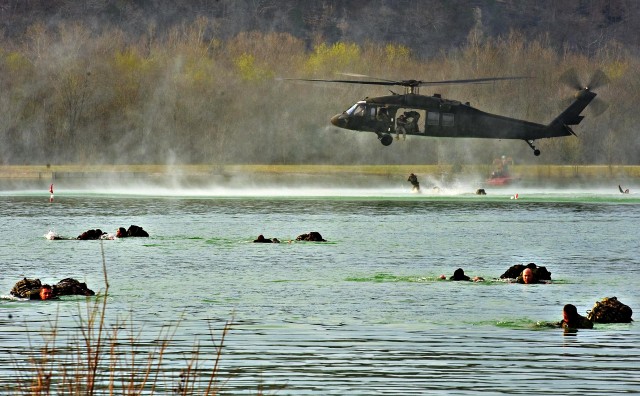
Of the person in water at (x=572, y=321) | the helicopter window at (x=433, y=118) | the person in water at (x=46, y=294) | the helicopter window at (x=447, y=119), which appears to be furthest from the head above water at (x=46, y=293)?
the helicopter window at (x=447, y=119)

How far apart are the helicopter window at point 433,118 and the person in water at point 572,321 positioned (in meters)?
53.4

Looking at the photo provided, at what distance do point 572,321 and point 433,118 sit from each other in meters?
53.8

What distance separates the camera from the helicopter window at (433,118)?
84.1 metres

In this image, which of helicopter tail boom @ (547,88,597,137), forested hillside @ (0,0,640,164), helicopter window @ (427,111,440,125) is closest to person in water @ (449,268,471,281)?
helicopter window @ (427,111,440,125)

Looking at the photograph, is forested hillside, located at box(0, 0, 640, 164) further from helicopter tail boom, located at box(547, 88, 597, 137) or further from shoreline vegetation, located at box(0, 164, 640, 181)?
helicopter tail boom, located at box(547, 88, 597, 137)

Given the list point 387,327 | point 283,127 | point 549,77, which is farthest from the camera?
point 549,77

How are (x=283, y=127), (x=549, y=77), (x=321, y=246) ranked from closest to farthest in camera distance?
(x=321, y=246) → (x=283, y=127) → (x=549, y=77)

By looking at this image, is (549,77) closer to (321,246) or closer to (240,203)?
(240,203)

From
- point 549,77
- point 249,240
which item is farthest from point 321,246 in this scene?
point 549,77

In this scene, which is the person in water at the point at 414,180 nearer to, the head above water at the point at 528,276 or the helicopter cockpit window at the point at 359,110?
the helicopter cockpit window at the point at 359,110

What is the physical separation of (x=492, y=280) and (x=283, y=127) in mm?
112954

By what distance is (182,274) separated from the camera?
4359cm

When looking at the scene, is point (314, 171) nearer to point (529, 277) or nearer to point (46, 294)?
point (529, 277)

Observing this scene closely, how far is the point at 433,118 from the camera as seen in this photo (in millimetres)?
84188
